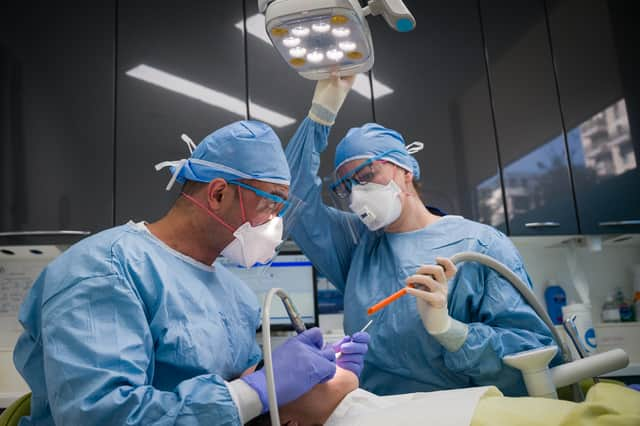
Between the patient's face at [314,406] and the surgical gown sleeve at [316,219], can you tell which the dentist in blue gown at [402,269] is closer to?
the surgical gown sleeve at [316,219]

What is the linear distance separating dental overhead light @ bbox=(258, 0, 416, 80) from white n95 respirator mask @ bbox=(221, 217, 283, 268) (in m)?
0.42

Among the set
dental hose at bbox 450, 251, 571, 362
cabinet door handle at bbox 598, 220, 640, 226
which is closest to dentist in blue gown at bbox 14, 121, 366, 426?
dental hose at bbox 450, 251, 571, 362

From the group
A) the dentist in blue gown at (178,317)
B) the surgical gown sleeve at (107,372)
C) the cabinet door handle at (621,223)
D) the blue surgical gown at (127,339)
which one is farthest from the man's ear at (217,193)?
the cabinet door handle at (621,223)

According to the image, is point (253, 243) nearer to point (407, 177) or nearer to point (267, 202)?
point (267, 202)

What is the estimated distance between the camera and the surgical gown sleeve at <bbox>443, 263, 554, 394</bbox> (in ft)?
4.12

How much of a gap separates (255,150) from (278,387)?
53cm

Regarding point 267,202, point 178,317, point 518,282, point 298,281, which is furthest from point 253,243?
point 298,281

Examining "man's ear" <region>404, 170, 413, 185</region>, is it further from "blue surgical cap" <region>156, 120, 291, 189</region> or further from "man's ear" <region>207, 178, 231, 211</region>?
"man's ear" <region>207, 178, 231, 211</region>

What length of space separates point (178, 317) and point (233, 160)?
14.5 inches

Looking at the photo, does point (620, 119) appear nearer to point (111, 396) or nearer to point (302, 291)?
point (302, 291)

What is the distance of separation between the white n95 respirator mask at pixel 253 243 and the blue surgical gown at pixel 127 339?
9 cm

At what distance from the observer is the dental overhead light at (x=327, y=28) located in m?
1.15

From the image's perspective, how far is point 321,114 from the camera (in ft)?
5.13

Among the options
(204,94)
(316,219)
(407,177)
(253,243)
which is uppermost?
(204,94)
